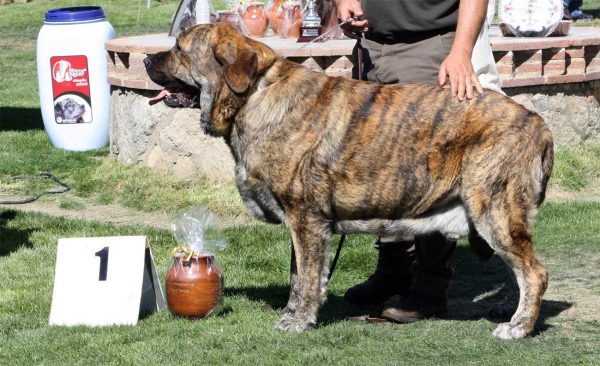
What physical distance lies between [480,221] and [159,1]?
24.7 m

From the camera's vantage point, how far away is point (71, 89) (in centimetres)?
1033

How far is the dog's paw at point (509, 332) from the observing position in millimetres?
4543

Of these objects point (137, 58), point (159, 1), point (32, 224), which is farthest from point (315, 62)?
point (159, 1)

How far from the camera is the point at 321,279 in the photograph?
468 cm

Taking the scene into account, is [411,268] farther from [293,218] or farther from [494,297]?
[293,218]

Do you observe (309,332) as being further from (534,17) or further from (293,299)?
(534,17)

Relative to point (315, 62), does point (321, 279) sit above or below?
below

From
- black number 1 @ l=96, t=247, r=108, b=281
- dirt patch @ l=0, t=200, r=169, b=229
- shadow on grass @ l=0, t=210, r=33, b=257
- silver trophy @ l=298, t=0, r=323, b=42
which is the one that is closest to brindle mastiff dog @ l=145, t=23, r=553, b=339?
black number 1 @ l=96, t=247, r=108, b=281

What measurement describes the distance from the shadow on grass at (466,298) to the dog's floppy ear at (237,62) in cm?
136

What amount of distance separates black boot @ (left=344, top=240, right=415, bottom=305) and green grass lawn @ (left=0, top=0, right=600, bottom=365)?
8cm

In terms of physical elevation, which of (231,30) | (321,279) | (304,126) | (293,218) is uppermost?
(231,30)

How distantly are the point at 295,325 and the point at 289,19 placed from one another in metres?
4.80

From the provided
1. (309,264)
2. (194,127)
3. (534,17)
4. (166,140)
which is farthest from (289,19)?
(309,264)

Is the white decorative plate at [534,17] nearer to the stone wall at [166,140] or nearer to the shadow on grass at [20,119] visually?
the stone wall at [166,140]
